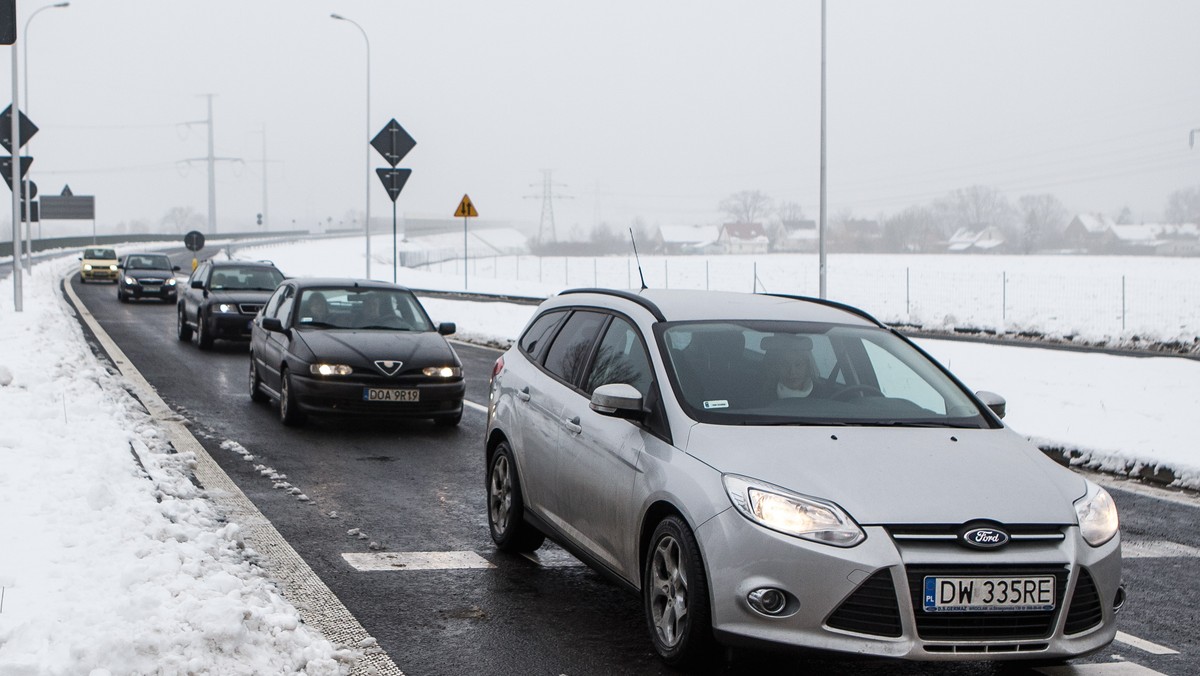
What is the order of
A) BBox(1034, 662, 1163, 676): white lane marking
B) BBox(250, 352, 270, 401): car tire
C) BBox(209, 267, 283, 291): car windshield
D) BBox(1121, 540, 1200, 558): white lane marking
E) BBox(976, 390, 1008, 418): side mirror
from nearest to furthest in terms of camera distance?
BBox(1034, 662, 1163, 676): white lane marking < BBox(976, 390, 1008, 418): side mirror < BBox(1121, 540, 1200, 558): white lane marking < BBox(250, 352, 270, 401): car tire < BBox(209, 267, 283, 291): car windshield

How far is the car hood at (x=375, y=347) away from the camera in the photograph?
11.9 metres

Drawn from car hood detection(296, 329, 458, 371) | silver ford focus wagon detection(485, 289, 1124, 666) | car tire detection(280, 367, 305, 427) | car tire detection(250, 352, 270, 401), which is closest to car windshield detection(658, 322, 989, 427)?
silver ford focus wagon detection(485, 289, 1124, 666)

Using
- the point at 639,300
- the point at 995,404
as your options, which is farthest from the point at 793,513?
the point at 639,300

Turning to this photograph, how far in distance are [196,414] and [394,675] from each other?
8421 millimetres

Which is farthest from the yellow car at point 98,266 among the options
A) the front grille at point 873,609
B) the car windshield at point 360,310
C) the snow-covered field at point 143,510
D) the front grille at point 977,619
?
the front grille at point 977,619

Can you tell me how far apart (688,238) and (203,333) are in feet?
374

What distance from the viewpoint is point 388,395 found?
11.8m

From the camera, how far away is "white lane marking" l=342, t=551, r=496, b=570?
671cm

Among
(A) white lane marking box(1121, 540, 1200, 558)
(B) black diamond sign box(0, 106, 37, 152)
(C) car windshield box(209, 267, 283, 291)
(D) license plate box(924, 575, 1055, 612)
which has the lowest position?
(A) white lane marking box(1121, 540, 1200, 558)

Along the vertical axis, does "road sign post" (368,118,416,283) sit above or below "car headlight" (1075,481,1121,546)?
above

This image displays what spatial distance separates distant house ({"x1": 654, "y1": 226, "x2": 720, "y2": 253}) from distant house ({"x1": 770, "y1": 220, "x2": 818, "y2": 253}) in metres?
6.72

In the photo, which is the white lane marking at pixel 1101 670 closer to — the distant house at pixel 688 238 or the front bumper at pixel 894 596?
the front bumper at pixel 894 596

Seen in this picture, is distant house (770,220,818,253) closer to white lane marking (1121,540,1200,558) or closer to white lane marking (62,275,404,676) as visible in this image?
white lane marking (62,275,404,676)

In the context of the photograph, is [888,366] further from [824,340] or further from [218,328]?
[218,328]
